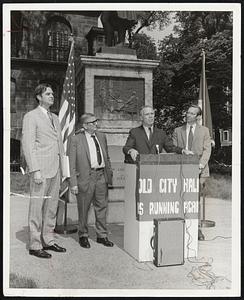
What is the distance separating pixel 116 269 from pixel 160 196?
95cm

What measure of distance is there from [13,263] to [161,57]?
3907 millimetres

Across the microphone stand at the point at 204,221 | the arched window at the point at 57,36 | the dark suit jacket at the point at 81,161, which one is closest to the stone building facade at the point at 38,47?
the arched window at the point at 57,36

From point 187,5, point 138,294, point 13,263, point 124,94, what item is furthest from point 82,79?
point 138,294

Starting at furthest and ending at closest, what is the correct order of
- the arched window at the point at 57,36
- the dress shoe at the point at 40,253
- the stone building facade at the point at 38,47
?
the arched window at the point at 57,36 → the stone building facade at the point at 38,47 → the dress shoe at the point at 40,253

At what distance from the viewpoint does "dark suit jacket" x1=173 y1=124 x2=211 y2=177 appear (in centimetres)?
527

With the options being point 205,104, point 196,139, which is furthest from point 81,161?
point 205,104

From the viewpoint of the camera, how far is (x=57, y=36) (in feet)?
25.5

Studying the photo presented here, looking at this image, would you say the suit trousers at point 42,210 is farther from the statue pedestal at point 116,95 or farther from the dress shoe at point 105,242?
the statue pedestal at point 116,95

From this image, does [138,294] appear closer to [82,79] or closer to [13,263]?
[13,263]

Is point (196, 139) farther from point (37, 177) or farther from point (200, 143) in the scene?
point (37, 177)

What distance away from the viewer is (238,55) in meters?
4.96

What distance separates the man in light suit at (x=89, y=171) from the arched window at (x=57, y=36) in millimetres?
2180

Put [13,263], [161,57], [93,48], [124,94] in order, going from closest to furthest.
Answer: [13,263]
[124,94]
[161,57]
[93,48]

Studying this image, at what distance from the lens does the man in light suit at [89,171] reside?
195 inches
